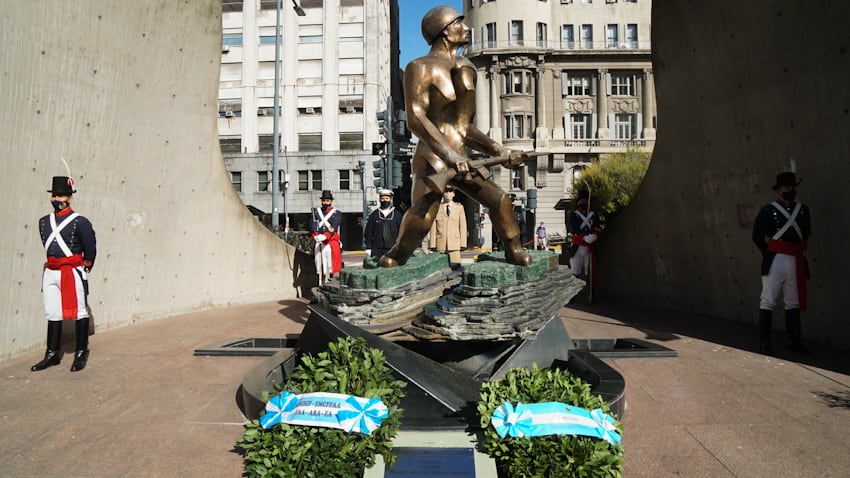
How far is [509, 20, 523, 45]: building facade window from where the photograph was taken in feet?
145

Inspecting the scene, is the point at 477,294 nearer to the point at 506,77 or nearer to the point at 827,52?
the point at 827,52

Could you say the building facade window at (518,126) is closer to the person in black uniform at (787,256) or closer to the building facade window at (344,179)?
the building facade window at (344,179)

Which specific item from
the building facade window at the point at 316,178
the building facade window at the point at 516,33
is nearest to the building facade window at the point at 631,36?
the building facade window at the point at 516,33

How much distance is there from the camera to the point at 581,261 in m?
10.8

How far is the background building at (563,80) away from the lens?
4338 centimetres

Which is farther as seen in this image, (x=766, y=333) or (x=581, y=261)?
(x=581, y=261)

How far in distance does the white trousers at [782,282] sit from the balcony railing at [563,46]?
39.9m

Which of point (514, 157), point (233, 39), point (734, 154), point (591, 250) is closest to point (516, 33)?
point (233, 39)

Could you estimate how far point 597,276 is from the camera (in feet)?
36.9

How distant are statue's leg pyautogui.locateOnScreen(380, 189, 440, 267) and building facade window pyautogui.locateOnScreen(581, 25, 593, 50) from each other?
145ft

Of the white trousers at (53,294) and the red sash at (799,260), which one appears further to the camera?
the red sash at (799,260)

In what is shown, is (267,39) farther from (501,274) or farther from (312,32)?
(501,274)

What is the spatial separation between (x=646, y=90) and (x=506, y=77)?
422 inches

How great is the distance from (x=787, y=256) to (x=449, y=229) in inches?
241
